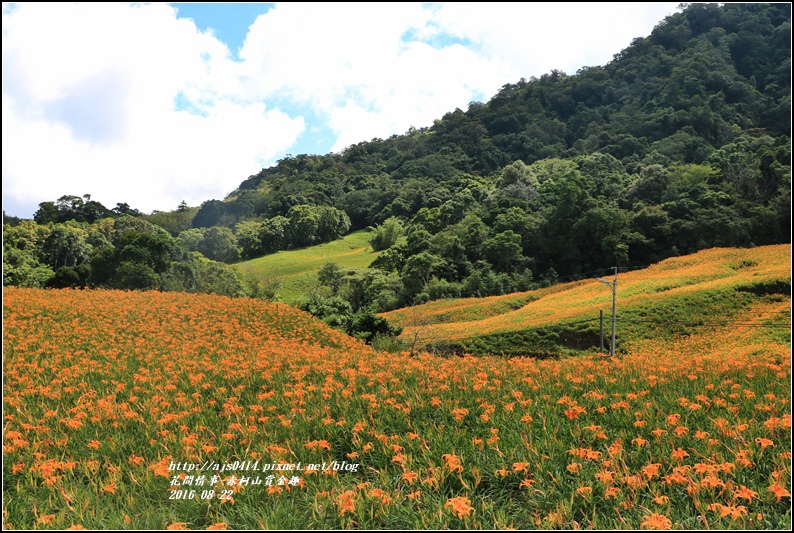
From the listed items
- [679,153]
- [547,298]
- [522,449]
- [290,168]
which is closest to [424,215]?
[547,298]

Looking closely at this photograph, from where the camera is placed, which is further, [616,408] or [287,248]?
[287,248]

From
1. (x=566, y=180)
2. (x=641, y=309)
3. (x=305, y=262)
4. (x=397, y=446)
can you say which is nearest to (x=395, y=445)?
(x=397, y=446)

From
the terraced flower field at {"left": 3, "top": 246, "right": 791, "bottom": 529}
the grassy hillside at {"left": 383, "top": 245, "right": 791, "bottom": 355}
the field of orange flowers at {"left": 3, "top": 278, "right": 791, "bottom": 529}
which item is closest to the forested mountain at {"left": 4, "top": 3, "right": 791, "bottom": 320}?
the grassy hillside at {"left": 383, "top": 245, "right": 791, "bottom": 355}

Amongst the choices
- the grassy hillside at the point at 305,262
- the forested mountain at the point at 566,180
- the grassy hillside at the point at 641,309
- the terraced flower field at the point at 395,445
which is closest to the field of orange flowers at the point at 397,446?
the terraced flower field at the point at 395,445

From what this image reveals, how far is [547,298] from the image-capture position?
23.7 metres

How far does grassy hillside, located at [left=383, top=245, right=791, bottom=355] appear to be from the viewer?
16094 mm

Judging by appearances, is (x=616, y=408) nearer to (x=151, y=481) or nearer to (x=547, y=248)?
(x=151, y=481)

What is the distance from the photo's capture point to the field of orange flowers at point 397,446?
8.00ft

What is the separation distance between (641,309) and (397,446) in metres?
16.2

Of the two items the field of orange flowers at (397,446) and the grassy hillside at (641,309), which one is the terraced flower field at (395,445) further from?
the grassy hillside at (641,309)

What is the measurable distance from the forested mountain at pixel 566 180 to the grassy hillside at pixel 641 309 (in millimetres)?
6288

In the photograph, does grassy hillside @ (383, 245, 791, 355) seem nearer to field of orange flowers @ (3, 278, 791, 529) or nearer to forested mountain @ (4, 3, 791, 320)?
forested mountain @ (4, 3, 791, 320)

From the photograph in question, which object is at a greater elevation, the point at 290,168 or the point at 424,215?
the point at 290,168

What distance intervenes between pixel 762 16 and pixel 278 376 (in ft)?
305
